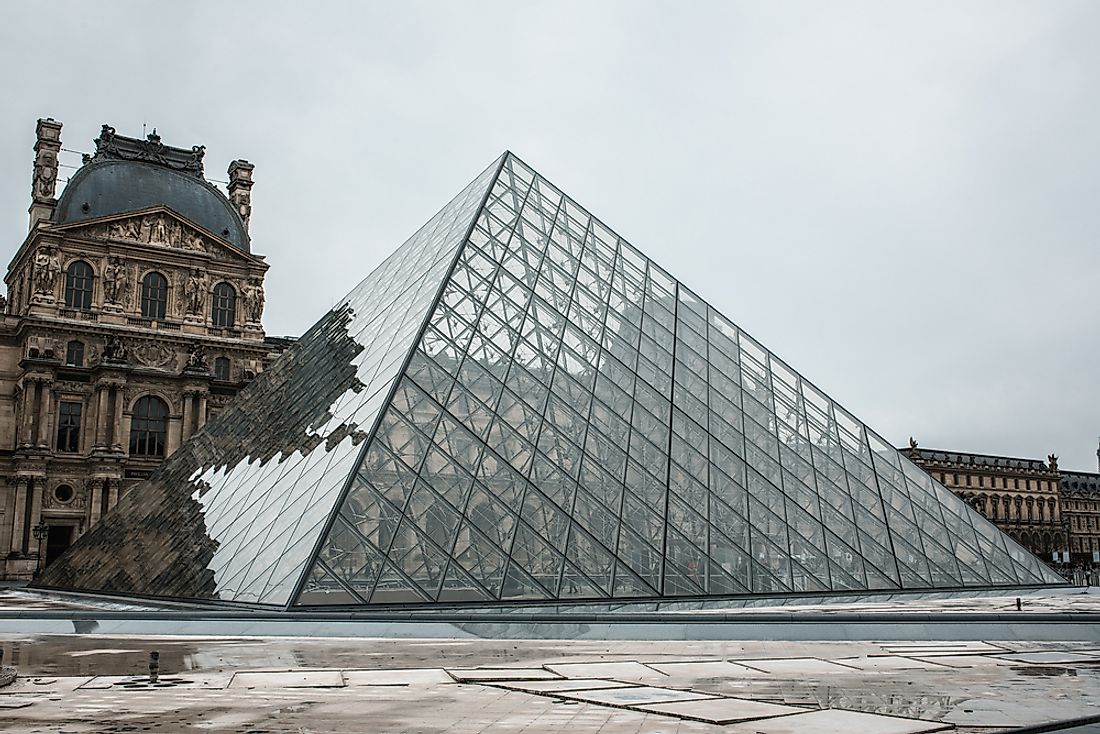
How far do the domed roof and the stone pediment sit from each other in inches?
39.9

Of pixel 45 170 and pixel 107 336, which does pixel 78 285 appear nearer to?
pixel 107 336

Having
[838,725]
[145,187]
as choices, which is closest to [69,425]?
[145,187]

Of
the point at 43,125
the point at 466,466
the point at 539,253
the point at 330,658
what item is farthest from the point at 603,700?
the point at 43,125

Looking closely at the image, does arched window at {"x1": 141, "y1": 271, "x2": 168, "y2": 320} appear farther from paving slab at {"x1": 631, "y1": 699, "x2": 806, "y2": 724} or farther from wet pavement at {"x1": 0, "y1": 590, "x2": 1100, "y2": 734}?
paving slab at {"x1": 631, "y1": 699, "x2": 806, "y2": 724}

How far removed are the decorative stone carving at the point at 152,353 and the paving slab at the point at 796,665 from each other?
49.3 m

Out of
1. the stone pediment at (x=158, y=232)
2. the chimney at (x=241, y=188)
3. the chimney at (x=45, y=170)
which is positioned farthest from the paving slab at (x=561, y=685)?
the chimney at (x=241, y=188)

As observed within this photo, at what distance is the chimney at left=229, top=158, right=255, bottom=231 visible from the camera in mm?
63188

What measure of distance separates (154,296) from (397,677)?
51.0 meters

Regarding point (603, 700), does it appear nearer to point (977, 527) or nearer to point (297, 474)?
point (297, 474)

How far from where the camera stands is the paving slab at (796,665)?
28.4 feet

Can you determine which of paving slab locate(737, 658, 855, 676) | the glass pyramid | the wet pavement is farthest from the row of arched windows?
paving slab locate(737, 658, 855, 676)

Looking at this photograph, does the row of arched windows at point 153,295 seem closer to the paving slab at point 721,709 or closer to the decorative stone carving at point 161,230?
the decorative stone carving at point 161,230

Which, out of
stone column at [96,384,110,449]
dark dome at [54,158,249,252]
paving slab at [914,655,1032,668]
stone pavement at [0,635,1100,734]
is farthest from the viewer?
dark dome at [54,158,249,252]

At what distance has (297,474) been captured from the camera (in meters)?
18.6
